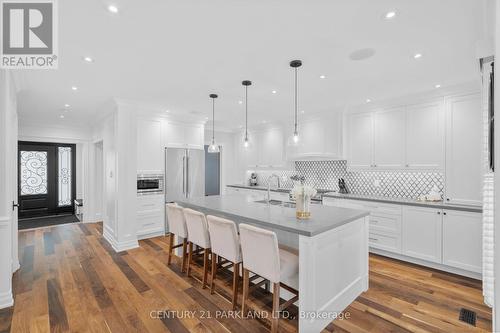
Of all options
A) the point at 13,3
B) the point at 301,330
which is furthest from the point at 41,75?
the point at 301,330

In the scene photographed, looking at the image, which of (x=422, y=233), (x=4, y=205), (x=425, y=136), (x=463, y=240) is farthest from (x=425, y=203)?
(x=4, y=205)

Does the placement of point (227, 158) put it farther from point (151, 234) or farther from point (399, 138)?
point (399, 138)

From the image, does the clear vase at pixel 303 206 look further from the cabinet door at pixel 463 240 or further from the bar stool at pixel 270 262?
the cabinet door at pixel 463 240

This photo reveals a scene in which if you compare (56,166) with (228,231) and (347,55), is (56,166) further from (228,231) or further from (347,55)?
(347,55)

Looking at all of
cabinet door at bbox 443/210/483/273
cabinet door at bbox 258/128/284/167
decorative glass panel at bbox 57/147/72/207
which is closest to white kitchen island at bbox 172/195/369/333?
cabinet door at bbox 443/210/483/273

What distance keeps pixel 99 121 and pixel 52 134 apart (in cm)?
167

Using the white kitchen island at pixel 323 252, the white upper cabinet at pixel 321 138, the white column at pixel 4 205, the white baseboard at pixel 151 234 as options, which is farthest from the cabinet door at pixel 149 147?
the white upper cabinet at pixel 321 138

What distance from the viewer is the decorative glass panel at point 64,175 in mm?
6816

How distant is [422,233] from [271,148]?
11.8 ft

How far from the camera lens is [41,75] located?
307cm

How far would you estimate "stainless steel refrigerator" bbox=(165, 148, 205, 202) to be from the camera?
499cm

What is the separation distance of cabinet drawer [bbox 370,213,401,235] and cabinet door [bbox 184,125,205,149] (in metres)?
3.85

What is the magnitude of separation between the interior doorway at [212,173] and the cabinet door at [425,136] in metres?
4.73

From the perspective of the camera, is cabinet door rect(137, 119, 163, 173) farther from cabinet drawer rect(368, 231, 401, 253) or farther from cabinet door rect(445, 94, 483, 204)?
cabinet door rect(445, 94, 483, 204)
